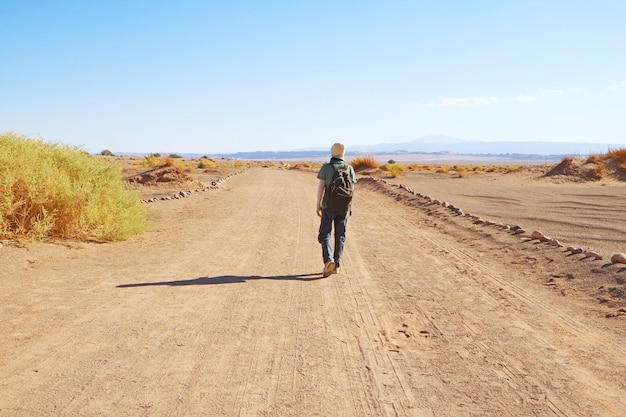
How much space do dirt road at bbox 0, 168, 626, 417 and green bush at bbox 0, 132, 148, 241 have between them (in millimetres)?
567

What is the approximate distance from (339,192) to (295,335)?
10.0ft

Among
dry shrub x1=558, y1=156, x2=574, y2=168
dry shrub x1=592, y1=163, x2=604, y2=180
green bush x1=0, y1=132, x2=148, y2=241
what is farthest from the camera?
dry shrub x1=558, y1=156, x2=574, y2=168

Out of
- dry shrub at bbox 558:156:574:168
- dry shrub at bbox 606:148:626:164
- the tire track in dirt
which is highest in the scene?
dry shrub at bbox 606:148:626:164

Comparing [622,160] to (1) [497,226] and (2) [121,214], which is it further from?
(2) [121,214]

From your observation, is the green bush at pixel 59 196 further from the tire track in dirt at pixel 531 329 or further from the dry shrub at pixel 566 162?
the dry shrub at pixel 566 162

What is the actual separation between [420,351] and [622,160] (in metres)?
29.7

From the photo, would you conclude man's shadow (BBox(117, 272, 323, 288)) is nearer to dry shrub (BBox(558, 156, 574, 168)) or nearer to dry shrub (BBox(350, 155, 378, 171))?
dry shrub (BBox(558, 156, 574, 168))

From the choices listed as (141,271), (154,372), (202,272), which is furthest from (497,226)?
(154,372)

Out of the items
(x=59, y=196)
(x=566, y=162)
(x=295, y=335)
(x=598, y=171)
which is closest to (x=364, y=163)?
(x=566, y=162)

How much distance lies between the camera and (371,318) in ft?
20.3

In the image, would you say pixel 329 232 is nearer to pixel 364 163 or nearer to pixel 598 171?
pixel 598 171

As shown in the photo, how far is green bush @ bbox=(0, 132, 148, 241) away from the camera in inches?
368

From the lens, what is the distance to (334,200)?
26.6 ft

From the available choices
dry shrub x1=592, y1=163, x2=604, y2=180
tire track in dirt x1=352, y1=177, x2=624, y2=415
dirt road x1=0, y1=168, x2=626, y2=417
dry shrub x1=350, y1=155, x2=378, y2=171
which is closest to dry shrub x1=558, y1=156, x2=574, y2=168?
dry shrub x1=592, y1=163, x2=604, y2=180
